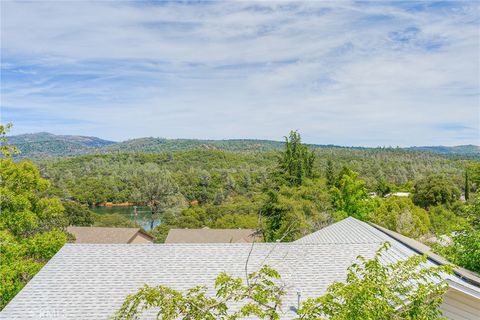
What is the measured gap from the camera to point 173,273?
10.0 meters

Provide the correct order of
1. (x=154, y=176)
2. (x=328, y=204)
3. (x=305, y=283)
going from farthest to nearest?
(x=154, y=176) → (x=328, y=204) → (x=305, y=283)

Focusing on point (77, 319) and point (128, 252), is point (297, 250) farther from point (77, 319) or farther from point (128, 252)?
point (77, 319)

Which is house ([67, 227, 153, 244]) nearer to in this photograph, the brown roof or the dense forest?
the dense forest

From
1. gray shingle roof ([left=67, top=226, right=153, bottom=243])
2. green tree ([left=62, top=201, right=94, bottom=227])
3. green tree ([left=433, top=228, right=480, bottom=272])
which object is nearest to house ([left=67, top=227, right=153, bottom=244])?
gray shingle roof ([left=67, top=226, right=153, bottom=243])

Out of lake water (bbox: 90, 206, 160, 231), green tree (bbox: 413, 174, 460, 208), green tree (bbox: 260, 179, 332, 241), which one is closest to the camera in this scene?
green tree (bbox: 260, 179, 332, 241)

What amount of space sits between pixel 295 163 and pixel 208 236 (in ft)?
37.0

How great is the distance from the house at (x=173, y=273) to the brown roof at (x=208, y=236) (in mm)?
21905

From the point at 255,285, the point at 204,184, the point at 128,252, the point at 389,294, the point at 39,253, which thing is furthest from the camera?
the point at 204,184

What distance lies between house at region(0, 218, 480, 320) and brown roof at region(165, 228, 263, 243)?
21905mm

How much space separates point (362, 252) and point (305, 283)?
8.66 feet

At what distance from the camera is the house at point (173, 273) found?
27.6 ft

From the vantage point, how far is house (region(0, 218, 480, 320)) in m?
8.41

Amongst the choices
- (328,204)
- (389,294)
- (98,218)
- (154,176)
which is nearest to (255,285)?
(389,294)

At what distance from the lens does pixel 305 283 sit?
9664 mm
